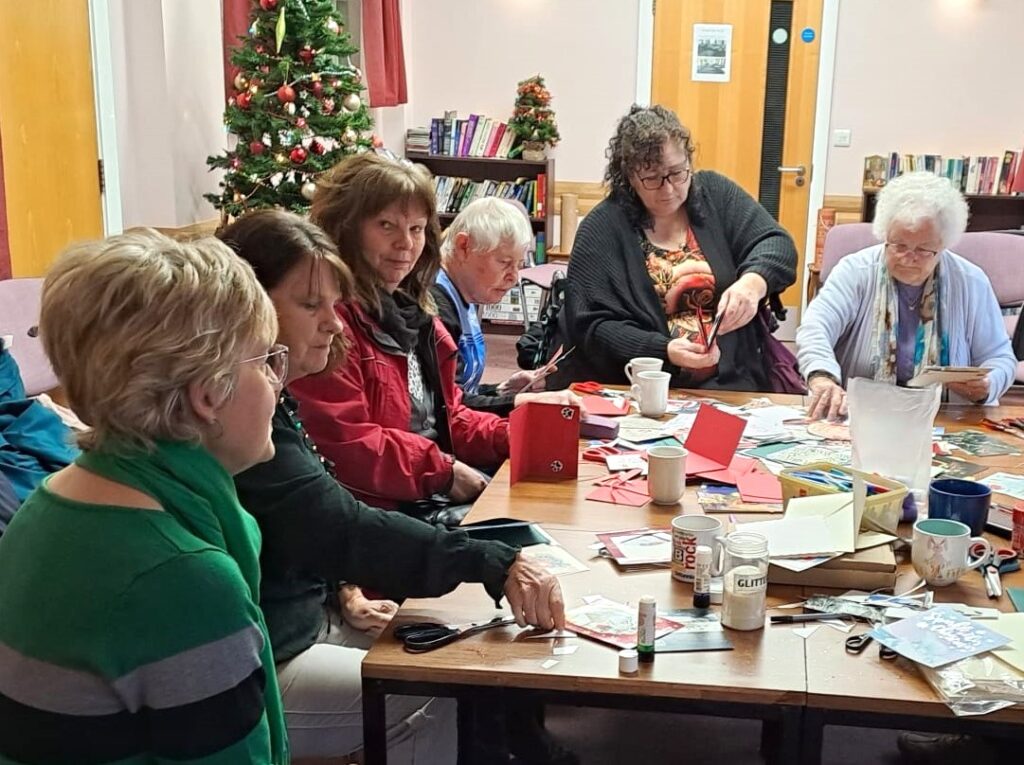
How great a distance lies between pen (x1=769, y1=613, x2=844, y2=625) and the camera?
1357 mm

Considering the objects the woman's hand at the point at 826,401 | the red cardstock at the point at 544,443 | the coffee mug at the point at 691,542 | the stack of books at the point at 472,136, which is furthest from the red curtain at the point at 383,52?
the coffee mug at the point at 691,542

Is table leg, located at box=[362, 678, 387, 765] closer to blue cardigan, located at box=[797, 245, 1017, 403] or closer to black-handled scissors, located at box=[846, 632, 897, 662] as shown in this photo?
black-handled scissors, located at box=[846, 632, 897, 662]

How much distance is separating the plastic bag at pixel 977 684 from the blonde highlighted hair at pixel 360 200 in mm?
1224

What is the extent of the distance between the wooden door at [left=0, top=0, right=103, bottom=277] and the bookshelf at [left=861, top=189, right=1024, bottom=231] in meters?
4.45

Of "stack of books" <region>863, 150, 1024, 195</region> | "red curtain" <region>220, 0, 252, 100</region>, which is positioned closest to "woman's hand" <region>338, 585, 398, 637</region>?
"red curtain" <region>220, 0, 252, 100</region>

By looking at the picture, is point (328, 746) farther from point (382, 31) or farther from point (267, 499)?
point (382, 31)

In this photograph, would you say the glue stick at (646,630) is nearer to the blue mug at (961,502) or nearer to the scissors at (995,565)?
the scissors at (995,565)

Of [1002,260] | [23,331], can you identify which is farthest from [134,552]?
[1002,260]

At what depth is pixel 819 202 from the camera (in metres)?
6.54

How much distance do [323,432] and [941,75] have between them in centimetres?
562

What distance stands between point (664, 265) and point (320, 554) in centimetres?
168

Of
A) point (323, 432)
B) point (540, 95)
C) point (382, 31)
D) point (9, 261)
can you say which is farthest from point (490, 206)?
point (540, 95)

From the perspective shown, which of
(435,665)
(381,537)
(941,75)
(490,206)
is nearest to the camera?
(435,665)

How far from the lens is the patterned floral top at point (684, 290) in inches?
112
